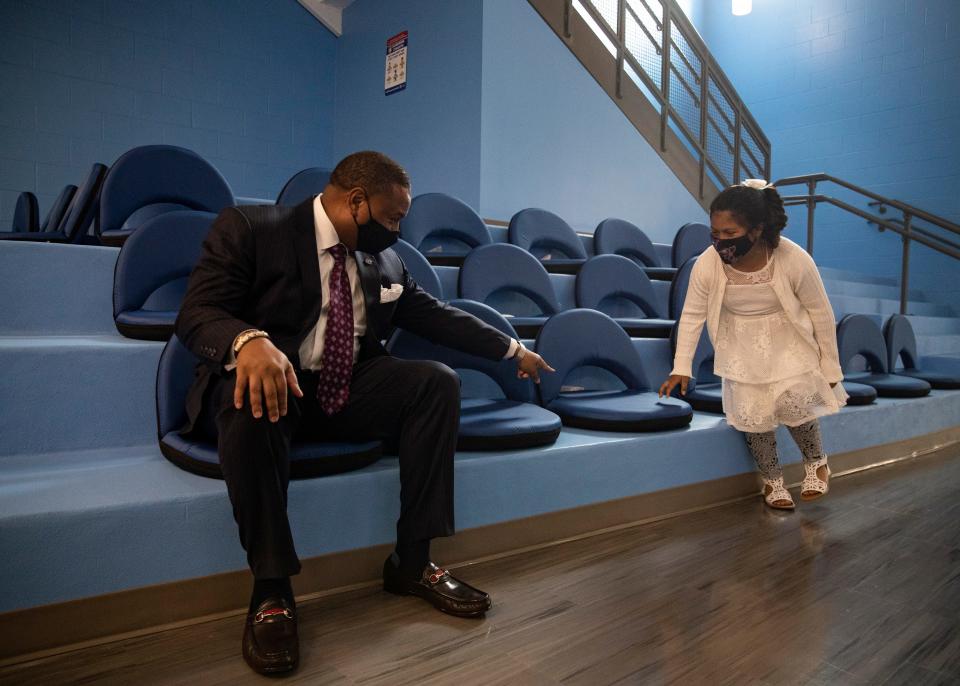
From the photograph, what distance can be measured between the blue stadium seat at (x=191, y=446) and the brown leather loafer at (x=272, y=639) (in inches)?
11.1

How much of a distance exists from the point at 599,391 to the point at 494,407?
2.30 ft

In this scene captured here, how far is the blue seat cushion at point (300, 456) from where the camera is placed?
55.0 inches

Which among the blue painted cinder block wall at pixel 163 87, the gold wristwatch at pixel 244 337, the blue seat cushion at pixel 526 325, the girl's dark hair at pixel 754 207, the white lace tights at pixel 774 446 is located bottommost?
the white lace tights at pixel 774 446

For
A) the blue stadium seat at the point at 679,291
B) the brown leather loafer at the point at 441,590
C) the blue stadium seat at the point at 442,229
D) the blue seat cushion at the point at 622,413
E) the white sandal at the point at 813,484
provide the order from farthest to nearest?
the blue stadium seat at the point at 679,291, the blue stadium seat at the point at 442,229, the white sandal at the point at 813,484, the blue seat cushion at the point at 622,413, the brown leather loafer at the point at 441,590

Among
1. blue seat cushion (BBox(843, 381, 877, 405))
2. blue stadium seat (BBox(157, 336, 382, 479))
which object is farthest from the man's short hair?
blue seat cushion (BBox(843, 381, 877, 405))

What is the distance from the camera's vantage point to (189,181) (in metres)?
2.56

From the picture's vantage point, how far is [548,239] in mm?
3701

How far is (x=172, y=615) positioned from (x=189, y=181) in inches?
69.2

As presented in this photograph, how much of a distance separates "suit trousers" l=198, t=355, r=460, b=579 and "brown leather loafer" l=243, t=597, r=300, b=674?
→ 0.07 m

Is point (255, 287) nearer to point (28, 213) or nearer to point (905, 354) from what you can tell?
point (28, 213)

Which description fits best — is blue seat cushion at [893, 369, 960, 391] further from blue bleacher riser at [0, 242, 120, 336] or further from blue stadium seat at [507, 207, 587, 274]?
blue bleacher riser at [0, 242, 120, 336]

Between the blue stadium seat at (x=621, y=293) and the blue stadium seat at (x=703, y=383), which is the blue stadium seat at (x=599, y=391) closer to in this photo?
the blue stadium seat at (x=703, y=383)

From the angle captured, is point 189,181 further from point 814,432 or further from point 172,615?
point 814,432

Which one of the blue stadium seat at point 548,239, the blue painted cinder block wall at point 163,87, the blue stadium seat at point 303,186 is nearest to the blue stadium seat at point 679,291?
the blue stadium seat at point 548,239
